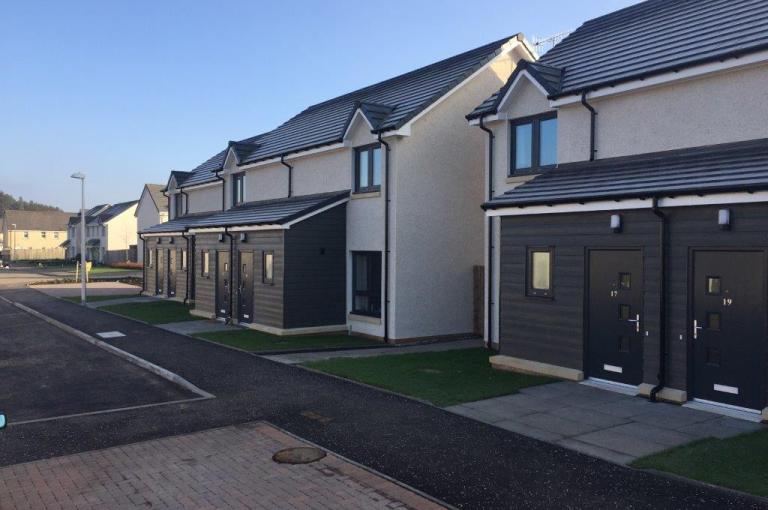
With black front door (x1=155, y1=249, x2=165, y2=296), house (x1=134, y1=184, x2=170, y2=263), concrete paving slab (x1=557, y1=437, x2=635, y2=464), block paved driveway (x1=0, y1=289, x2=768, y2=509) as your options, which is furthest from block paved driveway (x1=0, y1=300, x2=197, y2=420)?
house (x1=134, y1=184, x2=170, y2=263)

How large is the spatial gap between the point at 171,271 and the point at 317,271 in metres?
14.7

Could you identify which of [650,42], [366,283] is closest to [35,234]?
[366,283]

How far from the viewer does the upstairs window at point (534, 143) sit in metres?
14.9

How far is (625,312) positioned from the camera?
37.1ft

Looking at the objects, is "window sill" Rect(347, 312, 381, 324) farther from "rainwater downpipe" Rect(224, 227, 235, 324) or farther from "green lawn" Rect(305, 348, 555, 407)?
"rainwater downpipe" Rect(224, 227, 235, 324)

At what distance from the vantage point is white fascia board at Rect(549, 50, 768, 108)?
10.9 metres

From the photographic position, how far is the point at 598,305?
461 inches

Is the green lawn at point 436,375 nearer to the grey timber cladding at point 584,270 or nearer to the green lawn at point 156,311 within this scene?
the grey timber cladding at point 584,270

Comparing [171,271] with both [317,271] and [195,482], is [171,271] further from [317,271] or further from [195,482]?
[195,482]

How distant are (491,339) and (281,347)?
556 cm

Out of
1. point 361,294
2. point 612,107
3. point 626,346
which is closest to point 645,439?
point 626,346

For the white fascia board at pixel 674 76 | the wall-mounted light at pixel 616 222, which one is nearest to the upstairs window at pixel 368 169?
the white fascia board at pixel 674 76

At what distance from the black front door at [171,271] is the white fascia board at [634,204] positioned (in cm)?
2147

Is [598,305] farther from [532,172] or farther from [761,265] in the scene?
[532,172]
